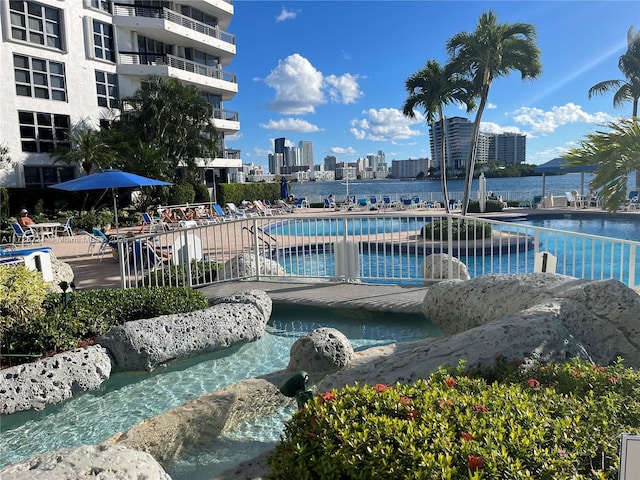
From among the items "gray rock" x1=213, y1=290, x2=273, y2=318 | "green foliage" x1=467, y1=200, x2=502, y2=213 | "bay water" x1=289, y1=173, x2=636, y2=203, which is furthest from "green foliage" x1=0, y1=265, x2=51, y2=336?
"green foliage" x1=467, y1=200, x2=502, y2=213

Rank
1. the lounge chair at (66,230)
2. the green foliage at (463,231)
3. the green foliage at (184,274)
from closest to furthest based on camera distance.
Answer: the green foliage at (184,274) < the green foliage at (463,231) < the lounge chair at (66,230)

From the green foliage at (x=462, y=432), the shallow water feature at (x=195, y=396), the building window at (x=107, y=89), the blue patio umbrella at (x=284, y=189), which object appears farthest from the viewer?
the blue patio umbrella at (x=284, y=189)

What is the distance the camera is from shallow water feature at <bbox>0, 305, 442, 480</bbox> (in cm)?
387

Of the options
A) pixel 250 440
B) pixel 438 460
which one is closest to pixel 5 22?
pixel 250 440

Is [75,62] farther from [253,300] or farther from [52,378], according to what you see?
[52,378]

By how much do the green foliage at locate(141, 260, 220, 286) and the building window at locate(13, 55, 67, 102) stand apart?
2038cm

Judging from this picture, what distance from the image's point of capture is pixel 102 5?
27.3 m

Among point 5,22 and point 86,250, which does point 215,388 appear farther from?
point 5,22

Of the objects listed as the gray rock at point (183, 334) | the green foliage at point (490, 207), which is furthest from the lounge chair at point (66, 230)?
the green foliage at point (490, 207)

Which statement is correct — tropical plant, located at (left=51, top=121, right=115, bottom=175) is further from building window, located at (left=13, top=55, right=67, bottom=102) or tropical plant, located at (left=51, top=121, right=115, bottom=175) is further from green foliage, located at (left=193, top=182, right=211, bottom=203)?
green foliage, located at (left=193, top=182, right=211, bottom=203)

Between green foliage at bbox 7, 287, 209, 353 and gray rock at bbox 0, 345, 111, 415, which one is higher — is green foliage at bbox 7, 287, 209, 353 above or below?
above

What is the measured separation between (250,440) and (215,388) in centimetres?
134

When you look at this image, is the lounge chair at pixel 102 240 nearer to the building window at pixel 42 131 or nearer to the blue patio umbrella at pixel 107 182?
the blue patio umbrella at pixel 107 182

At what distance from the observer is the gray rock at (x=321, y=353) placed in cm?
508
